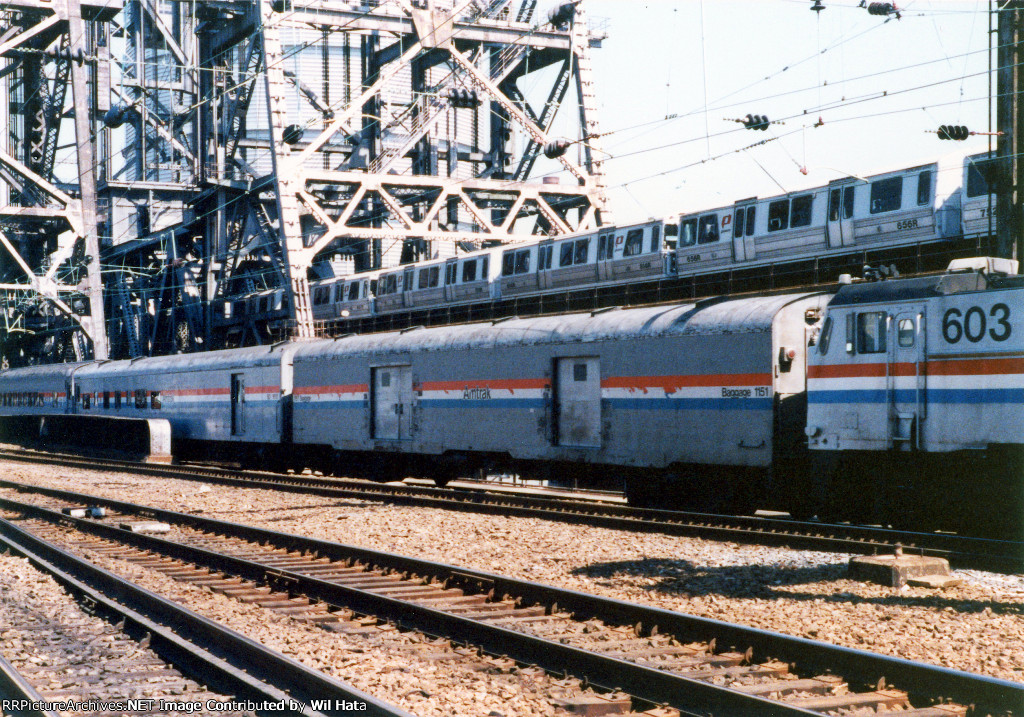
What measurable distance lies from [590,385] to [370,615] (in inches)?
383

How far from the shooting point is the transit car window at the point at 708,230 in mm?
32125

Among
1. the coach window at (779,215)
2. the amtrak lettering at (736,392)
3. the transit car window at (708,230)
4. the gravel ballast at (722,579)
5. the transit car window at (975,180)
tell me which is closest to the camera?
the gravel ballast at (722,579)

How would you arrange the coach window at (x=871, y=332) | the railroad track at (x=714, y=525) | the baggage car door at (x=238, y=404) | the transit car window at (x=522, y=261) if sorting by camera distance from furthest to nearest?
the transit car window at (x=522, y=261)
the baggage car door at (x=238, y=404)
the coach window at (x=871, y=332)
the railroad track at (x=714, y=525)

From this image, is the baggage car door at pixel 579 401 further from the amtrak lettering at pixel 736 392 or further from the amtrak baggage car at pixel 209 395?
the amtrak baggage car at pixel 209 395

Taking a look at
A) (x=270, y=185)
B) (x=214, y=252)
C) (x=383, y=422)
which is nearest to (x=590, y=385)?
(x=383, y=422)

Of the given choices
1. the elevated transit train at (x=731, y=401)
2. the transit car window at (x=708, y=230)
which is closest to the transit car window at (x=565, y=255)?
the transit car window at (x=708, y=230)

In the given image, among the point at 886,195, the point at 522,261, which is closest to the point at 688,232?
the point at 886,195

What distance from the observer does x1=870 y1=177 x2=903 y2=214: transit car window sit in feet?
84.3

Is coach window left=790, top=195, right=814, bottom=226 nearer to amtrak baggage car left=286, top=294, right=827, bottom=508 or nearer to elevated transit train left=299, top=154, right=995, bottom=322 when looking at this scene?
elevated transit train left=299, top=154, right=995, bottom=322

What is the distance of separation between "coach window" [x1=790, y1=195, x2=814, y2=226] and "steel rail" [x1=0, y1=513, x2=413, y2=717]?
21.6 meters

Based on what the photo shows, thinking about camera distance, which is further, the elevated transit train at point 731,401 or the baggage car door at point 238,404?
the baggage car door at point 238,404

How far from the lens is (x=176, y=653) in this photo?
340 inches

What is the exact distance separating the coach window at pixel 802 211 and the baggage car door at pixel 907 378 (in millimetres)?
14938

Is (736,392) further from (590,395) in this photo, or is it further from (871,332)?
(590,395)
